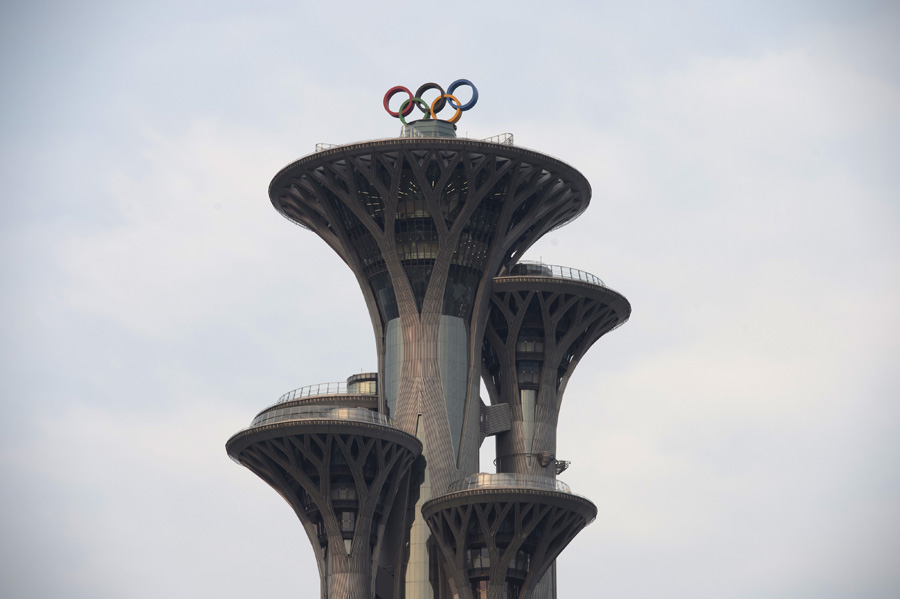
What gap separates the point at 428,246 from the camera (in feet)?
509

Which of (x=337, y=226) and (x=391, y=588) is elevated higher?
(x=337, y=226)

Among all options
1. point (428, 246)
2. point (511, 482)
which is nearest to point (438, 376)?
point (428, 246)

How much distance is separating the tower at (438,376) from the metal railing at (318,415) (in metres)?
0.16

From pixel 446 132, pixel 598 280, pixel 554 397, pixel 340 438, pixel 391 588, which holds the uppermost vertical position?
pixel 446 132

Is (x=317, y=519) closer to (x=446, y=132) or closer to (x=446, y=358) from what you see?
(x=446, y=358)

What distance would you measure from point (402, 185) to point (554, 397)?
977 inches

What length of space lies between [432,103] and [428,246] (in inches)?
580

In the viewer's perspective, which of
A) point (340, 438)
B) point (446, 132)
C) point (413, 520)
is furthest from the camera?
point (446, 132)

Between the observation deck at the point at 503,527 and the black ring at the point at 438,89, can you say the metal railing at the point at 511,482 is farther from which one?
the black ring at the point at 438,89

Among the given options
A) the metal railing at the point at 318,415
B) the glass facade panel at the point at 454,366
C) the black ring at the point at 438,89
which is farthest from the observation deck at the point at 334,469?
the black ring at the point at 438,89

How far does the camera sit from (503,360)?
528 feet

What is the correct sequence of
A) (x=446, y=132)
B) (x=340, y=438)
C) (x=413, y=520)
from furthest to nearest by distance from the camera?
(x=446, y=132) < (x=413, y=520) < (x=340, y=438)

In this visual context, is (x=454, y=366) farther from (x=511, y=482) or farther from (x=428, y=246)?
(x=511, y=482)

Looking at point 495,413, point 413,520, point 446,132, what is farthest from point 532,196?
point 413,520
